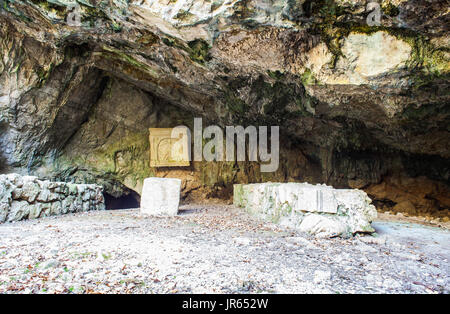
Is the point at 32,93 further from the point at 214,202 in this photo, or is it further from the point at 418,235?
the point at 418,235

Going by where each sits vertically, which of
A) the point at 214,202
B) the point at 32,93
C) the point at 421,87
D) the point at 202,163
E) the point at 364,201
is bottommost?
the point at 214,202

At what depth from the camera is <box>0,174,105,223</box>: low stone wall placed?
502 cm

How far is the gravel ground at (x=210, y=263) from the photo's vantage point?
2.12m

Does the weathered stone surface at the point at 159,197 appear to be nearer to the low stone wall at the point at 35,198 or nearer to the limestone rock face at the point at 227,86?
the low stone wall at the point at 35,198

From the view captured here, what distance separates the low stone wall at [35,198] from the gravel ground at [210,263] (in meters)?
1.10

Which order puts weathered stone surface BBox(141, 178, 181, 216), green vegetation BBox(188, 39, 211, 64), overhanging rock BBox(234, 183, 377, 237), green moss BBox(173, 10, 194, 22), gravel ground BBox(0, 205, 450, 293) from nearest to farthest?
gravel ground BBox(0, 205, 450, 293)
overhanging rock BBox(234, 183, 377, 237)
green moss BBox(173, 10, 194, 22)
green vegetation BBox(188, 39, 211, 64)
weathered stone surface BBox(141, 178, 181, 216)

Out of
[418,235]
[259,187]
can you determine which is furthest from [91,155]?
[418,235]

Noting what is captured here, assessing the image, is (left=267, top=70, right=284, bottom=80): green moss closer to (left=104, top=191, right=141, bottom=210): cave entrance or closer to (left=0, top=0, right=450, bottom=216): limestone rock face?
(left=0, top=0, right=450, bottom=216): limestone rock face

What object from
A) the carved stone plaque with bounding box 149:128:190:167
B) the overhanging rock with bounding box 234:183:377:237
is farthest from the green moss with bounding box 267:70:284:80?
the carved stone plaque with bounding box 149:128:190:167

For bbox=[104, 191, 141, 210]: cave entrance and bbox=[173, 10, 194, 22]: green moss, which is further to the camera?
bbox=[104, 191, 141, 210]: cave entrance

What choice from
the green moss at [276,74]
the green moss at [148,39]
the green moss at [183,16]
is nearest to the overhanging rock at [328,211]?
the green moss at [276,74]

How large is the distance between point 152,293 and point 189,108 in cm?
967

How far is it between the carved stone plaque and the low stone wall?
4.14 metres

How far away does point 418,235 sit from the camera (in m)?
4.72
